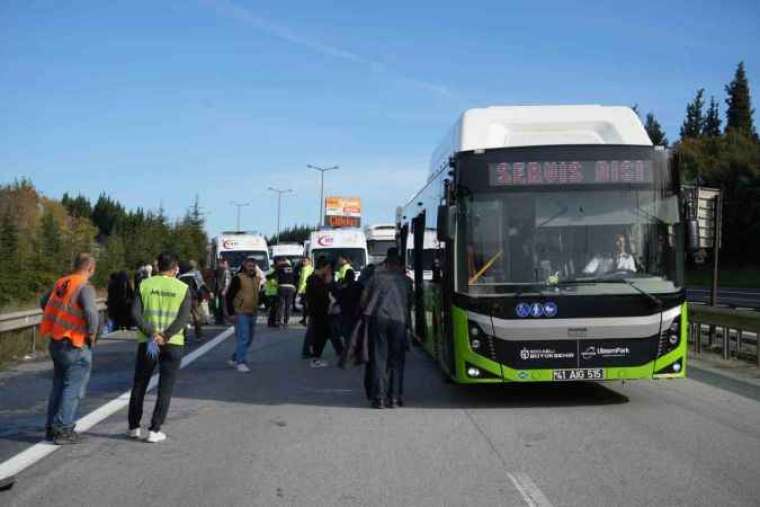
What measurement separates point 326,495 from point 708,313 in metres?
13.0

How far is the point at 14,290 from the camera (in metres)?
36.9

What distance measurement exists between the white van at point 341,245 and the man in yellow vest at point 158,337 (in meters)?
22.5

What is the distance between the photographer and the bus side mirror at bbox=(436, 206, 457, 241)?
10117 millimetres

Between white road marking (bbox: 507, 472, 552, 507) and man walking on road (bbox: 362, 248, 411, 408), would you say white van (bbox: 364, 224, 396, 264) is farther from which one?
white road marking (bbox: 507, 472, 552, 507)

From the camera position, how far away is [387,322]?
10.6 m

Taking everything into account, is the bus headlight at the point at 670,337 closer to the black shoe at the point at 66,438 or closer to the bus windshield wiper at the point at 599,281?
the bus windshield wiper at the point at 599,281

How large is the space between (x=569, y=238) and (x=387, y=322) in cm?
225

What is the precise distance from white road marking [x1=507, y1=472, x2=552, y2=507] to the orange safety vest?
4041mm

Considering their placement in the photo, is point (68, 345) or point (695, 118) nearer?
point (68, 345)

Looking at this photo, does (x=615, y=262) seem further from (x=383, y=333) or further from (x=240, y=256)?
(x=240, y=256)

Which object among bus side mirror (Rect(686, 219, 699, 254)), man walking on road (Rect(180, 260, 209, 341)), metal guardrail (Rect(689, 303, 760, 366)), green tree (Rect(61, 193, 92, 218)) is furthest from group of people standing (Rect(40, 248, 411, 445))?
green tree (Rect(61, 193, 92, 218))

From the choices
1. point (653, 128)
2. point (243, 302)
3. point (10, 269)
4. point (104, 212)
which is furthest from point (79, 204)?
point (243, 302)

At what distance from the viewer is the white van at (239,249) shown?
35219 mm

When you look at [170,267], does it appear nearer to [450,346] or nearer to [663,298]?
[450,346]
